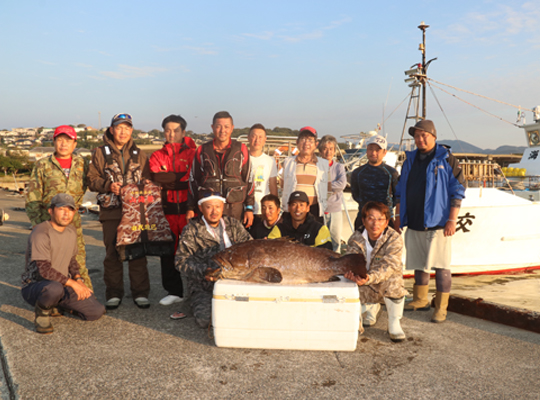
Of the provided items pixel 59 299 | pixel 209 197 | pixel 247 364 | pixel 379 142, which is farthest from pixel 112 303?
pixel 379 142

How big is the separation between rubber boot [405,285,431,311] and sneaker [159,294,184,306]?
2917 mm

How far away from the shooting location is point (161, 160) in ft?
16.3

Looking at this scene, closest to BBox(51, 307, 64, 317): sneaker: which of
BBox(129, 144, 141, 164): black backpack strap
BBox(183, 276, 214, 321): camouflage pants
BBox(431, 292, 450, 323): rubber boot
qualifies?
BBox(183, 276, 214, 321): camouflage pants

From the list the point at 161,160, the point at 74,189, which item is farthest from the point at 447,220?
the point at 74,189

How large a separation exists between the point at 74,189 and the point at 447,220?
14.9 ft

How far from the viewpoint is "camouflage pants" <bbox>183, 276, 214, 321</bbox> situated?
13.3ft

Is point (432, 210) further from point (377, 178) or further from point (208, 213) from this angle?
point (208, 213)

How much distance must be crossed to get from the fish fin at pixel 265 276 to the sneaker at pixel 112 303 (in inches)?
81.9

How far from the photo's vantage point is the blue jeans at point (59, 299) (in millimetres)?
3869

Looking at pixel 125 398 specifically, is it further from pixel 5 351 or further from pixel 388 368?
pixel 388 368

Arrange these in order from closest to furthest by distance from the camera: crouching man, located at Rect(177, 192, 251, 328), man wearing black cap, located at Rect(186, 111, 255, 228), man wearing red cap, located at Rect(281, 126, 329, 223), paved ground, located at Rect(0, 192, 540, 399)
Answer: paved ground, located at Rect(0, 192, 540, 399)
crouching man, located at Rect(177, 192, 251, 328)
man wearing black cap, located at Rect(186, 111, 255, 228)
man wearing red cap, located at Rect(281, 126, 329, 223)

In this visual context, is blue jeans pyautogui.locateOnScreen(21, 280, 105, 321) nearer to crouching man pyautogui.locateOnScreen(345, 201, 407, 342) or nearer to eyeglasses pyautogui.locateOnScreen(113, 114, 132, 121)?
eyeglasses pyautogui.locateOnScreen(113, 114, 132, 121)

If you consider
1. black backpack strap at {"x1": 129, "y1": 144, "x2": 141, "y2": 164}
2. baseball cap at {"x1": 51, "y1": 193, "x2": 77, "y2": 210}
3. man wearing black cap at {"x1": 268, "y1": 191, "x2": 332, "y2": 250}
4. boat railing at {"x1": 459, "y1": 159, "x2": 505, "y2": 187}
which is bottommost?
man wearing black cap at {"x1": 268, "y1": 191, "x2": 332, "y2": 250}

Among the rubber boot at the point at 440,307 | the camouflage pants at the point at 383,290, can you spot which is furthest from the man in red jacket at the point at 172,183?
the rubber boot at the point at 440,307
